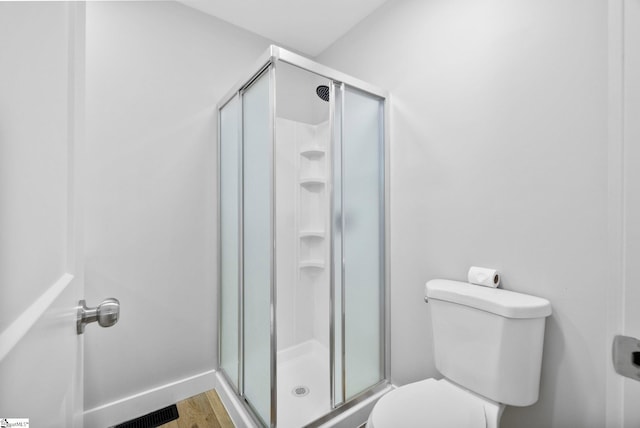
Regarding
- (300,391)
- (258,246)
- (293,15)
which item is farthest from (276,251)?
(293,15)

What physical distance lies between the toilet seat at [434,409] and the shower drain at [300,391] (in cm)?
82

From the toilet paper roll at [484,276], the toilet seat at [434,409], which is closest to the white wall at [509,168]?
the toilet paper roll at [484,276]

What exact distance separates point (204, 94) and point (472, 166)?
62.1 inches

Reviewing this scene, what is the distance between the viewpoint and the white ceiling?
5.62ft

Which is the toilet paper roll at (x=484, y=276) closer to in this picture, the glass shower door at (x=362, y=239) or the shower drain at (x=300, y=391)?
the glass shower door at (x=362, y=239)

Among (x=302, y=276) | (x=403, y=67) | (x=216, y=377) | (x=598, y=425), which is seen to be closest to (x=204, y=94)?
(x=403, y=67)

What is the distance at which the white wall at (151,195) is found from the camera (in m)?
1.48

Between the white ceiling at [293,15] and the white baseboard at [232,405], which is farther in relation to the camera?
the white ceiling at [293,15]

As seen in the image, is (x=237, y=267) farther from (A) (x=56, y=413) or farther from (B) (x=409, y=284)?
(A) (x=56, y=413)

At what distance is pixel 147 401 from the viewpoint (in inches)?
62.4

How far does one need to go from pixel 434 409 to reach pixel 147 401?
1.50 m

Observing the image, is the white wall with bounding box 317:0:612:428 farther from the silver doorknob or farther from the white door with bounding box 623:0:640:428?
the silver doorknob

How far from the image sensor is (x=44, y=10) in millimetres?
317

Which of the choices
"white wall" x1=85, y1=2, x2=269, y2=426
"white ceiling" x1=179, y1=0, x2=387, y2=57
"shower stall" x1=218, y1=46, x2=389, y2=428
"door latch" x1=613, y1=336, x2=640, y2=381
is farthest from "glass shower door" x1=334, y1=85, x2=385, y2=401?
"door latch" x1=613, y1=336, x2=640, y2=381
